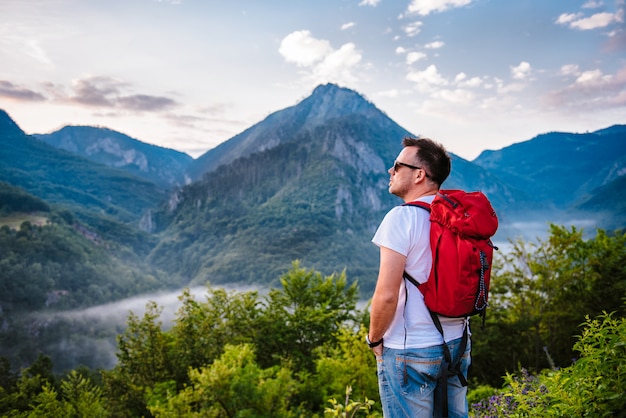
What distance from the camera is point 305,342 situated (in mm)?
20234

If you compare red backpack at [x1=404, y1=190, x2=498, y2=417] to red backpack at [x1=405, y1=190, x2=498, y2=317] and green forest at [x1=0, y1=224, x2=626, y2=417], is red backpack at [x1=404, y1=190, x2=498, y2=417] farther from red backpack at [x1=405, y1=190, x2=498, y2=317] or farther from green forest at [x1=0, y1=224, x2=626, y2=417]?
green forest at [x1=0, y1=224, x2=626, y2=417]

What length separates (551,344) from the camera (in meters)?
17.3

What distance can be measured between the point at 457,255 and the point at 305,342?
1943 cm

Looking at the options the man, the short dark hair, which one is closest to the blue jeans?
the man

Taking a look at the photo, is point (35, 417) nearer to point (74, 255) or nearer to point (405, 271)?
point (405, 271)

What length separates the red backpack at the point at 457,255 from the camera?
210cm

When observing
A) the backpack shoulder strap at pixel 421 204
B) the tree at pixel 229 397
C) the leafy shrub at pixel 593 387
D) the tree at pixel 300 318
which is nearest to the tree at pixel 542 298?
the tree at pixel 300 318

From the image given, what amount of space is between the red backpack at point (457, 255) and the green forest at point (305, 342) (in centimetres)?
840

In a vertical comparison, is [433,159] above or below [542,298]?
above

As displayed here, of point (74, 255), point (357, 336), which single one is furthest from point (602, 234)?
point (74, 255)

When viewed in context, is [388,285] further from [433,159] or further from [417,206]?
[433,159]

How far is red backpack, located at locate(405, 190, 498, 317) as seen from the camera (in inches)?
82.6

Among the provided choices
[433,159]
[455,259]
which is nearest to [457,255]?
[455,259]

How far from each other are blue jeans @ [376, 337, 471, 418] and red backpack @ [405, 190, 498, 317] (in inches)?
10.7
